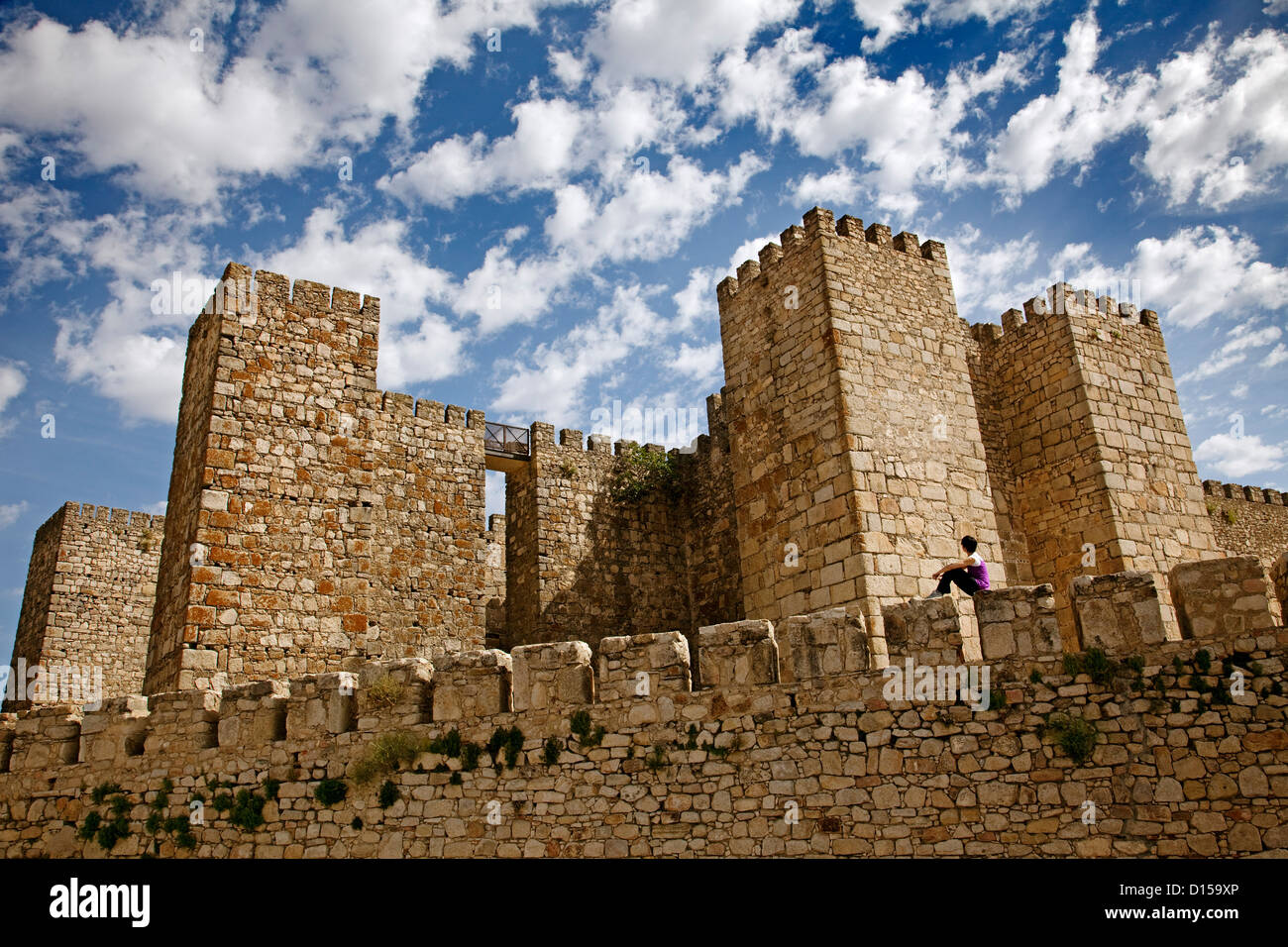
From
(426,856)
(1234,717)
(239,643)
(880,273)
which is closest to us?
(1234,717)

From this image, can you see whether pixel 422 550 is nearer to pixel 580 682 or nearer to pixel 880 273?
pixel 580 682

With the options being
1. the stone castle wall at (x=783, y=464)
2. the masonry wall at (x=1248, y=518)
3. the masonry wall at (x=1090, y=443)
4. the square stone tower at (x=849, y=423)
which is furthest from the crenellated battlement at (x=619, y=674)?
the masonry wall at (x=1248, y=518)

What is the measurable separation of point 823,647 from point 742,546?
4025 mm

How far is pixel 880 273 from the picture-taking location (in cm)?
1151

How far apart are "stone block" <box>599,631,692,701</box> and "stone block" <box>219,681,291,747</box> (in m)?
3.46

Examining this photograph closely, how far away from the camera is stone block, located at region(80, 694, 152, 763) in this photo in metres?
9.16

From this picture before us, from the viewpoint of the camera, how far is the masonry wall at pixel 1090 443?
456 inches

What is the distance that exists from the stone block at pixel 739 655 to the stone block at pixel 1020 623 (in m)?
1.79

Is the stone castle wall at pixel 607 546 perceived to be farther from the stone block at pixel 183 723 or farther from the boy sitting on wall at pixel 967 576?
the boy sitting on wall at pixel 967 576

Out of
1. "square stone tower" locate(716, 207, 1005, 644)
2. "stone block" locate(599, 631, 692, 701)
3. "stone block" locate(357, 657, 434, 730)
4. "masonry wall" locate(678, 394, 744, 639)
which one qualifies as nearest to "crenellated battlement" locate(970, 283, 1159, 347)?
"square stone tower" locate(716, 207, 1005, 644)

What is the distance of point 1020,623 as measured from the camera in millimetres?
7035

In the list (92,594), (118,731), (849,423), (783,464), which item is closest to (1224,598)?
(849,423)
